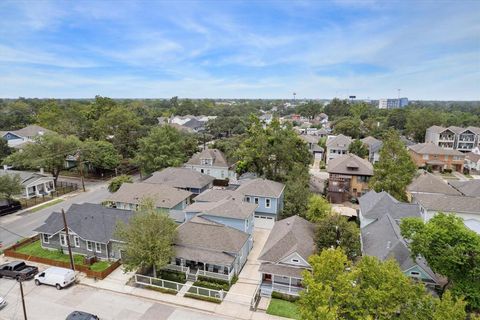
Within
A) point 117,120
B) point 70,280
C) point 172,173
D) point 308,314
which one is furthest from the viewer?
point 117,120

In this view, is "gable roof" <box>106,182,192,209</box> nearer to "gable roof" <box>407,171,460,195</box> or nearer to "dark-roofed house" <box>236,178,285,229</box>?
"dark-roofed house" <box>236,178,285,229</box>

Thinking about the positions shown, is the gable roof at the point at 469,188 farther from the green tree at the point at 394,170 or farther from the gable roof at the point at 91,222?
the gable roof at the point at 91,222

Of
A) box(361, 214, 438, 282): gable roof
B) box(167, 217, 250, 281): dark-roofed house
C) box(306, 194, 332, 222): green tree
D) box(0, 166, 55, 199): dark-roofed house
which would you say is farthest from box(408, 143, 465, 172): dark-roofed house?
box(0, 166, 55, 199): dark-roofed house

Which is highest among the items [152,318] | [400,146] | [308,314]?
[400,146]

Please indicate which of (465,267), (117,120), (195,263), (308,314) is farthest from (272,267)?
(117,120)

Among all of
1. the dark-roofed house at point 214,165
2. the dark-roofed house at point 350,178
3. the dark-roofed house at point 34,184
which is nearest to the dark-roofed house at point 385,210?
the dark-roofed house at point 350,178

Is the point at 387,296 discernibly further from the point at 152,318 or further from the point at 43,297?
the point at 43,297

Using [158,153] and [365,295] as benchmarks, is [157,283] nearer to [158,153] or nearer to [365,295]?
[365,295]
